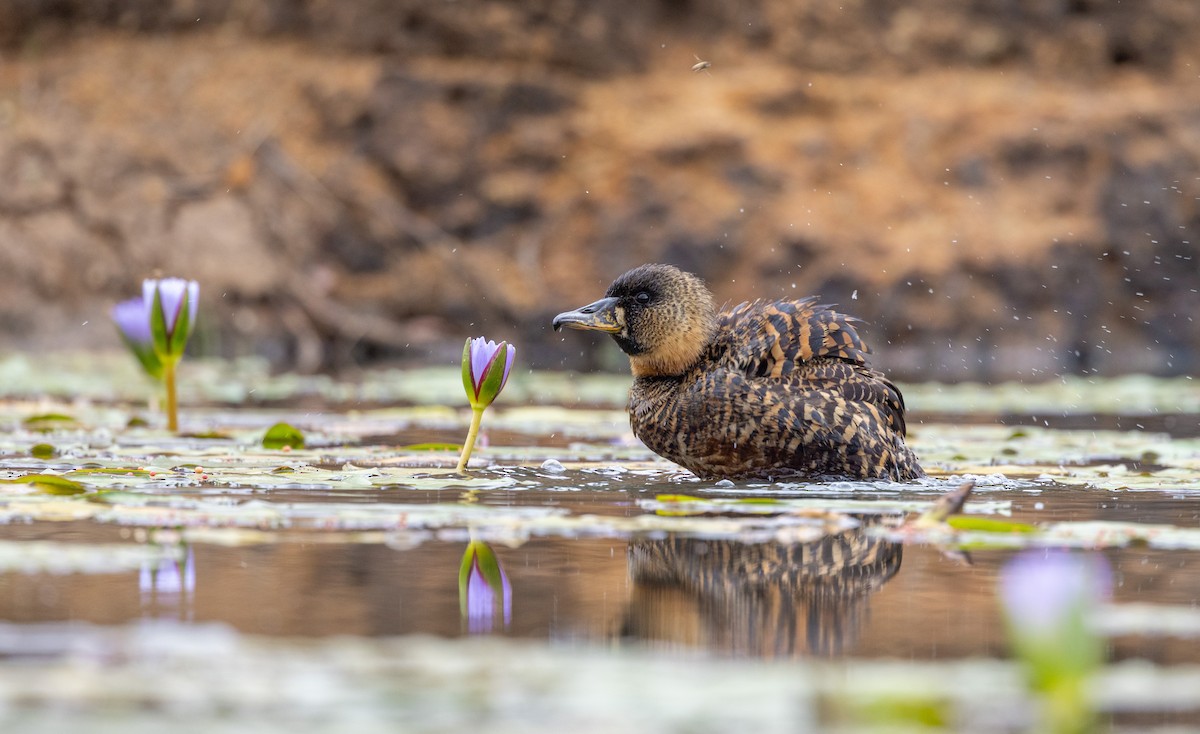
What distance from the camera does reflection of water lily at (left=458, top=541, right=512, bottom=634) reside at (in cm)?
292

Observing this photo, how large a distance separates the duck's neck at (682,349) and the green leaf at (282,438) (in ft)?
4.63

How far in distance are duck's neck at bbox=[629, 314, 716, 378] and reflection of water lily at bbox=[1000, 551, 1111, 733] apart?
4060 millimetres

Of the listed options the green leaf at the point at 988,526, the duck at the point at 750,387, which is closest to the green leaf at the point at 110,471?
the duck at the point at 750,387

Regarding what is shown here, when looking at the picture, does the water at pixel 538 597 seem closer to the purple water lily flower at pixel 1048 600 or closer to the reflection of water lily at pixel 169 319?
the purple water lily flower at pixel 1048 600

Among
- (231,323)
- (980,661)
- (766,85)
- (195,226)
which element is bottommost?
(980,661)

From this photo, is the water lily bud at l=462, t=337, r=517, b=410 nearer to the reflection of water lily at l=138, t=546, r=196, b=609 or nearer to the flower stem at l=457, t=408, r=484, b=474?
the flower stem at l=457, t=408, r=484, b=474

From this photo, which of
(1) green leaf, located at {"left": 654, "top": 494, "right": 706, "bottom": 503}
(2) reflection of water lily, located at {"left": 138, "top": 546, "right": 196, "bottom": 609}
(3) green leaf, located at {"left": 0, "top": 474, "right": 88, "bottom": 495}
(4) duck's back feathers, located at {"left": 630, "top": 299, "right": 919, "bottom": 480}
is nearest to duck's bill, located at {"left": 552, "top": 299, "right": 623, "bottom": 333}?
(4) duck's back feathers, located at {"left": 630, "top": 299, "right": 919, "bottom": 480}

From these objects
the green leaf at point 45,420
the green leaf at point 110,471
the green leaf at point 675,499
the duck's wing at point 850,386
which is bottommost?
the green leaf at point 675,499

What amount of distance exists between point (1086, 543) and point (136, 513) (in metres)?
2.33

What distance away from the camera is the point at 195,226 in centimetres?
1639

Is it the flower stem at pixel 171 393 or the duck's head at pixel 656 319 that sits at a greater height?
the duck's head at pixel 656 319

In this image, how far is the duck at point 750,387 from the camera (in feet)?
18.1

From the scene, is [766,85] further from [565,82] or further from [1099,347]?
[1099,347]

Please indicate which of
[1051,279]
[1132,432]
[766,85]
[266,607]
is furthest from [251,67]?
[266,607]
